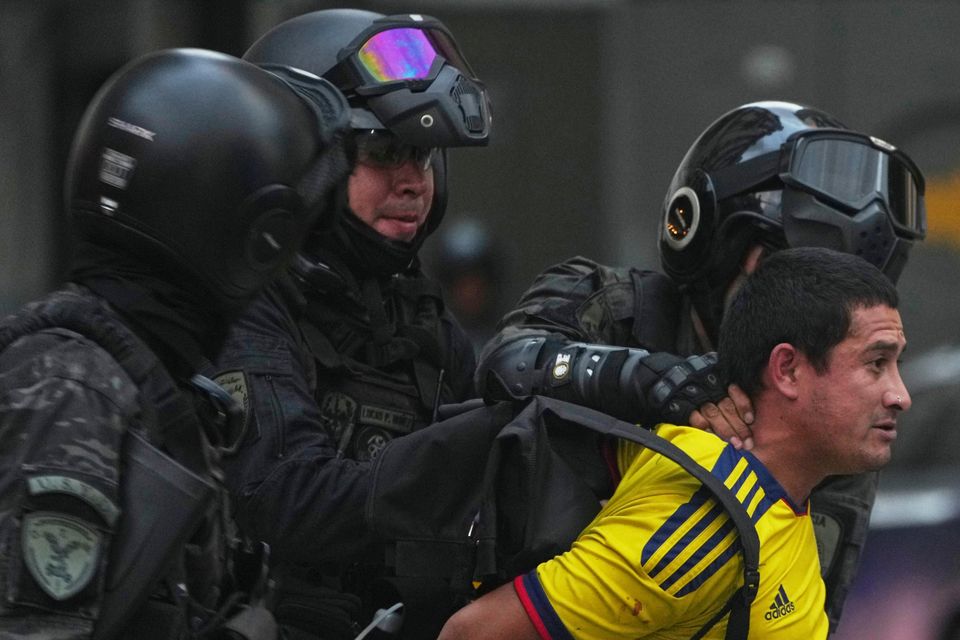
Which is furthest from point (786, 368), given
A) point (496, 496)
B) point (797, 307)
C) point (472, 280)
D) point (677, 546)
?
point (472, 280)

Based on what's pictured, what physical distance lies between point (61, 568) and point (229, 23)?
9196mm

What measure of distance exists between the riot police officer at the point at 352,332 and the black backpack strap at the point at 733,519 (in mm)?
562

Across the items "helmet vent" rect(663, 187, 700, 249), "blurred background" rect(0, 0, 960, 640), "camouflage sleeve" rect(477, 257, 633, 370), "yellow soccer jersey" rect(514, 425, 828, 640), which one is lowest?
"blurred background" rect(0, 0, 960, 640)

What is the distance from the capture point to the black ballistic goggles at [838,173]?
3643mm

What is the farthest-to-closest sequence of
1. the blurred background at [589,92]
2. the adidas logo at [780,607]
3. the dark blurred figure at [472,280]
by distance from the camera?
the blurred background at [589,92], the dark blurred figure at [472,280], the adidas logo at [780,607]

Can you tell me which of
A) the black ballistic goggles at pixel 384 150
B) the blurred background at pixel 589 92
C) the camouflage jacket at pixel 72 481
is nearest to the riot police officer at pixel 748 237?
the black ballistic goggles at pixel 384 150

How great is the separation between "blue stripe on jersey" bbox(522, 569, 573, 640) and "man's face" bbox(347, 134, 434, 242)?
1065 mm

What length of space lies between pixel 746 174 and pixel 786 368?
74cm

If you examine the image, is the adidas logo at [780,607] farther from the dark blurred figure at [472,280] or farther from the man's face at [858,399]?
the dark blurred figure at [472,280]

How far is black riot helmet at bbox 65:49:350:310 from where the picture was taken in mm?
2758

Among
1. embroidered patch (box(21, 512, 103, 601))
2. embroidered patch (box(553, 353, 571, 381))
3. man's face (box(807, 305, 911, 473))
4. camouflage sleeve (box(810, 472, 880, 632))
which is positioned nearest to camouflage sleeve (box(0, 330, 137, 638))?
embroidered patch (box(21, 512, 103, 601))

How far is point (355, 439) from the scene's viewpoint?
143 inches

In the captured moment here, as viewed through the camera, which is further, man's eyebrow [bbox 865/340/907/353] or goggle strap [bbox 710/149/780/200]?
goggle strap [bbox 710/149/780/200]

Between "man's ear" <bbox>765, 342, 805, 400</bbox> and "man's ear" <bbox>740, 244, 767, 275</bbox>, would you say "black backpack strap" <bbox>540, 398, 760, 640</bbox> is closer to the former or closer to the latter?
"man's ear" <bbox>765, 342, 805, 400</bbox>
